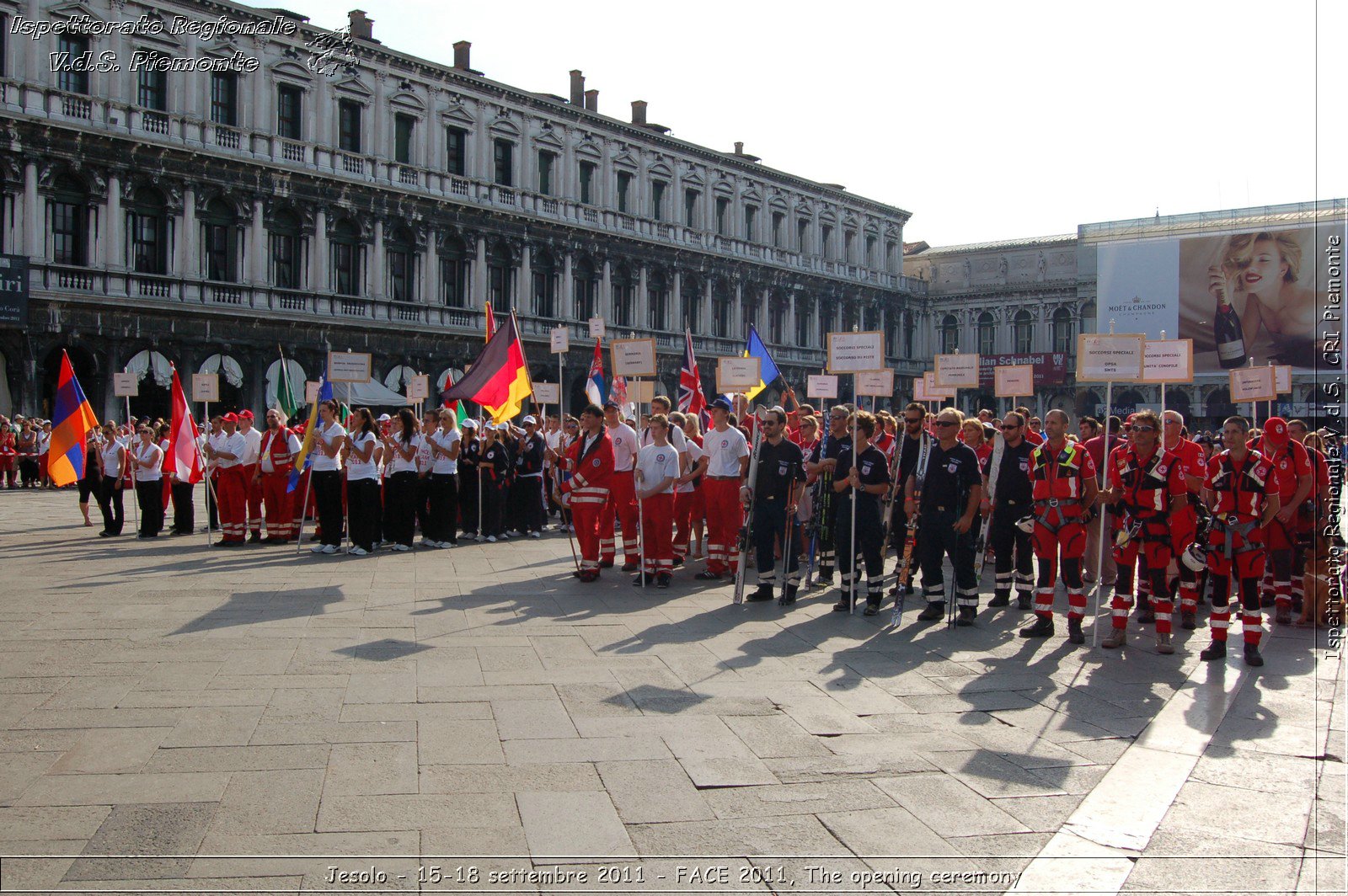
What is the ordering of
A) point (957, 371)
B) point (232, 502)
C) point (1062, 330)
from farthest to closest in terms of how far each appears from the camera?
point (1062, 330) < point (957, 371) < point (232, 502)

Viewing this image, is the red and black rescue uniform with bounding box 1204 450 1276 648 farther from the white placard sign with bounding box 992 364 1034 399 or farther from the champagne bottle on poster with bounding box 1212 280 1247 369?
the champagne bottle on poster with bounding box 1212 280 1247 369

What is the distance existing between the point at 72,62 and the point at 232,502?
22116mm

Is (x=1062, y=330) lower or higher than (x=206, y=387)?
higher

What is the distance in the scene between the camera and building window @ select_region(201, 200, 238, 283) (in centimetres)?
3262

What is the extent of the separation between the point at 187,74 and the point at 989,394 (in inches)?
1766

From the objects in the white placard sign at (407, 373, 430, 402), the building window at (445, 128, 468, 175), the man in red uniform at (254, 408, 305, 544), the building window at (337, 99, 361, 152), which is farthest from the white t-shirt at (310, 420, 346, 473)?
the building window at (445, 128, 468, 175)

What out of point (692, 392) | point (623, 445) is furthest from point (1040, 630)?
point (692, 392)

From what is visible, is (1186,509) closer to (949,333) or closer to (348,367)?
(348,367)

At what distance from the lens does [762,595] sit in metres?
10.1

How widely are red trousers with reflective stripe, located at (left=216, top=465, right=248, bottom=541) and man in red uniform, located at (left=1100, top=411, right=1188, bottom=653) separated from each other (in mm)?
10815

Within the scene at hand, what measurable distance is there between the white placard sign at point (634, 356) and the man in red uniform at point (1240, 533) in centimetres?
630

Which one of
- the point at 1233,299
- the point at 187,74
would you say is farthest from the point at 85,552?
the point at 1233,299

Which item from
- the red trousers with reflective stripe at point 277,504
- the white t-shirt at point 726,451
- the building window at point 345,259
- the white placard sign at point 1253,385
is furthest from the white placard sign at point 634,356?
the building window at point 345,259

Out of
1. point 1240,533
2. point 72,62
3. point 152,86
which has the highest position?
point 72,62
